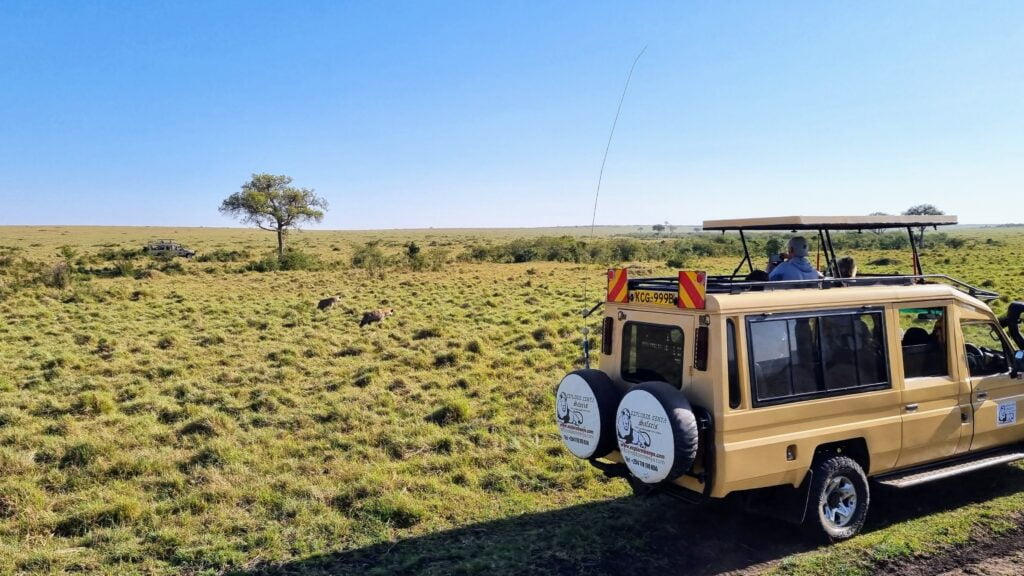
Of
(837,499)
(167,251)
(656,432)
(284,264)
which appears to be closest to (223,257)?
(167,251)

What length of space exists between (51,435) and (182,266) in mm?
33141

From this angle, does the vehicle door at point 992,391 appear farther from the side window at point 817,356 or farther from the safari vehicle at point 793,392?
the side window at point 817,356

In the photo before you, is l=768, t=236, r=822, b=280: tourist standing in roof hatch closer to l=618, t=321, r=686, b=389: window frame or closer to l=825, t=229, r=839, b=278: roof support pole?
l=825, t=229, r=839, b=278: roof support pole

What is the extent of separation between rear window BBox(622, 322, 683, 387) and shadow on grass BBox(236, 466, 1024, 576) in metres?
1.26

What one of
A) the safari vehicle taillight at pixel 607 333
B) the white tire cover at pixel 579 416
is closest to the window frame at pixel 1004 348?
the safari vehicle taillight at pixel 607 333

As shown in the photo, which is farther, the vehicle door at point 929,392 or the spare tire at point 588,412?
the vehicle door at point 929,392

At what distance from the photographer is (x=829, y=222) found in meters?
5.96

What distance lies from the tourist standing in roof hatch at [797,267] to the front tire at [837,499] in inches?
67.4

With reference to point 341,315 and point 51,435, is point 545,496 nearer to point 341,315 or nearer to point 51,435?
point 51,435

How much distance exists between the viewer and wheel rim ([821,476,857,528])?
5.27 m

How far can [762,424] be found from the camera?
490cm

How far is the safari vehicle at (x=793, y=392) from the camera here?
15.7 ft

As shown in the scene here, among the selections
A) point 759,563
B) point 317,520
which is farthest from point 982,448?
point 317,520

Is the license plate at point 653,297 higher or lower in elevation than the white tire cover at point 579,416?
higher
